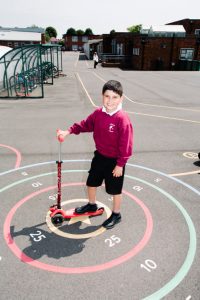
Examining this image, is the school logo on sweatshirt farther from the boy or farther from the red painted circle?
the red painted circle

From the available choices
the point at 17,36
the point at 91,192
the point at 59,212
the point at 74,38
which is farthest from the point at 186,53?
the point at 74,38

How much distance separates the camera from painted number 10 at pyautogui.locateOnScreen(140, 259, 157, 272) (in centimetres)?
380

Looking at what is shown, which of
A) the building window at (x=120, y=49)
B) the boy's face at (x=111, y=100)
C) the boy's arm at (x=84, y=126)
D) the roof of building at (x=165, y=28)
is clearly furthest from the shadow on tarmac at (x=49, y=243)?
the building window at (x=120, y=49)

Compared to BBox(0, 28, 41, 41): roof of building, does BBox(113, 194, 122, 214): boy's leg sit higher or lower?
lower

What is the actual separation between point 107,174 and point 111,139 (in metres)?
0.63

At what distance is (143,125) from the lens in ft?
36.6

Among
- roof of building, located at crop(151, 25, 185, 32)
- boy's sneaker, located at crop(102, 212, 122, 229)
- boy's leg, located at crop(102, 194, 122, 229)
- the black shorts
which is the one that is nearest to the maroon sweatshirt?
the black shorts

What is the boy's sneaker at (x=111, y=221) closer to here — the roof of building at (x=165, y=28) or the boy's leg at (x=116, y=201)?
the boy's leg at (x=116, y=201)

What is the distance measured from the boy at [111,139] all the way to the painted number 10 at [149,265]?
0.95 m

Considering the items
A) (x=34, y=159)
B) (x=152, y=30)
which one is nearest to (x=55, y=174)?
(x=34, y=159)

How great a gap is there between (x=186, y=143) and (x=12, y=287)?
23.5ft

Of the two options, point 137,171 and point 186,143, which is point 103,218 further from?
point 186,143

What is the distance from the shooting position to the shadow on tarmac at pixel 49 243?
13.4ft

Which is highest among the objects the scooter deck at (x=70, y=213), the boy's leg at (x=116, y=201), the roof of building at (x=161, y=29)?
the roof of building at (x=161, y=29)
